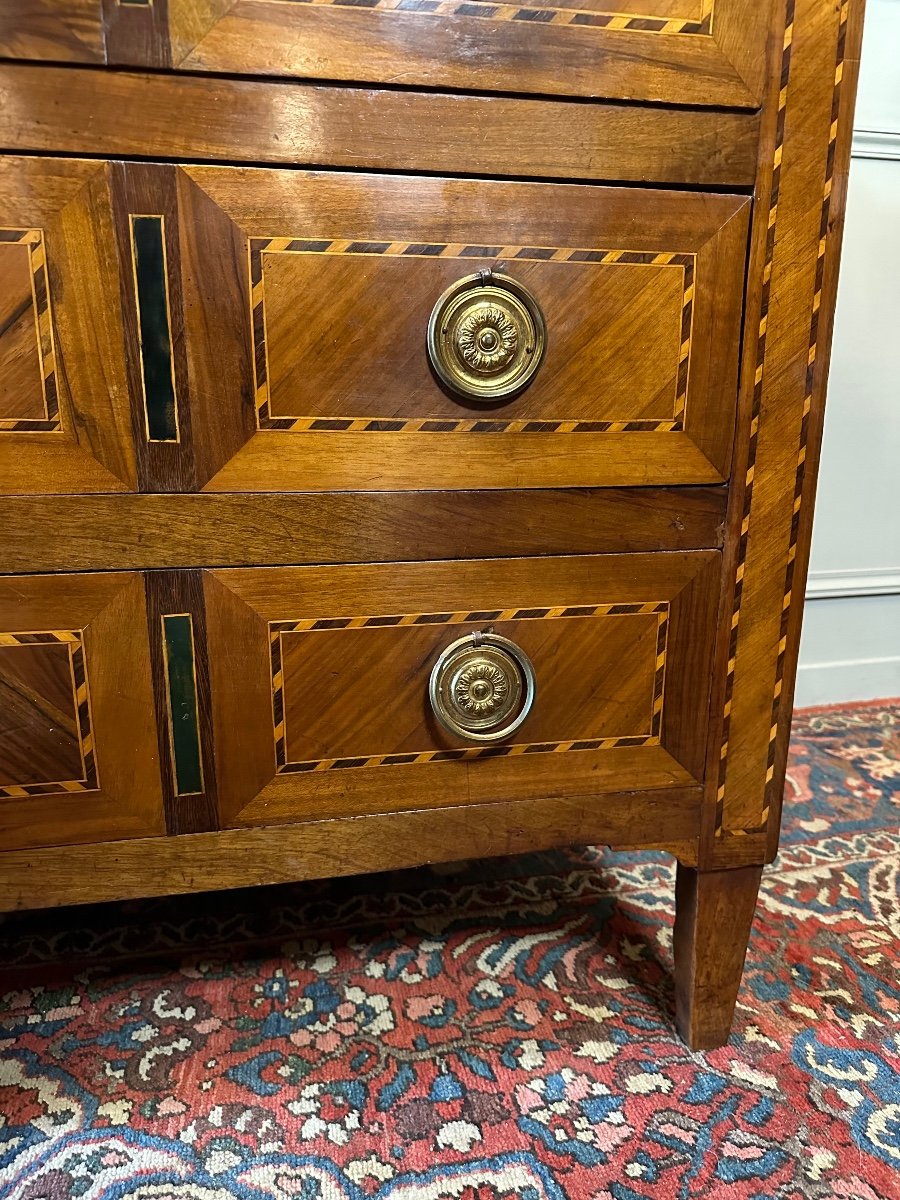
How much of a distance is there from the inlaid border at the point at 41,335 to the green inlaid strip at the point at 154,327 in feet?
0.17

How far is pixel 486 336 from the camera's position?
547mm

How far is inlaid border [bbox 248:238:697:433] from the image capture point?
0.52 m

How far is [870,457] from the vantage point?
4.76ft

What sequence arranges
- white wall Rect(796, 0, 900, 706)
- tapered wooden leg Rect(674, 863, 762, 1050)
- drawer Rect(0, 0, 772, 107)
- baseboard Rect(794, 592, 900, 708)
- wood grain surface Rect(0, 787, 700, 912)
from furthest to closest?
1. baseboard Rect(794, 592, 900, 708)
2. white wall Rect(796, 0, 900, 706)
3. tapered wooden leg Rect(674, 863, 762, 1050)
4. wood grain surface Rect(0, 787, 700, 912)
5. drawer Rect(0, 0, 772, 107)

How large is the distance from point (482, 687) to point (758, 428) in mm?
268

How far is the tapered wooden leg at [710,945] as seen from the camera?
692 mm

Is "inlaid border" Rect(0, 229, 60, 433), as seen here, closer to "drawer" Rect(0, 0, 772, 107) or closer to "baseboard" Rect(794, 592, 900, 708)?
"drawer" Rect(0, 0, 772, 107)

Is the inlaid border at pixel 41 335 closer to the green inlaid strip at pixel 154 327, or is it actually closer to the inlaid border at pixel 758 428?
the green inlaid strip at pixel 154 327

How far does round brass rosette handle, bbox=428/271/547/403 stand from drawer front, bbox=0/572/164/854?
0.81 feet

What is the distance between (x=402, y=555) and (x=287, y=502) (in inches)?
3.3

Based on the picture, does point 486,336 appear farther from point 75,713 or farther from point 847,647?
point 847,647

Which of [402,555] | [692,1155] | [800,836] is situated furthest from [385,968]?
[800,836]

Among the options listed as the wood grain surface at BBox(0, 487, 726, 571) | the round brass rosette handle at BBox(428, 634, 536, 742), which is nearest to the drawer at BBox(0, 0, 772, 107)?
the wood grain surface at BBox(0, 487, 726, 571)

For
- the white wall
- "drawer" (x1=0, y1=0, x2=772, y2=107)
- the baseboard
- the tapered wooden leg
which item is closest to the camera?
"drawer" (x1=0, y1=0, x2=772, y2=107)
